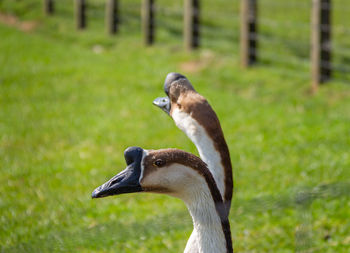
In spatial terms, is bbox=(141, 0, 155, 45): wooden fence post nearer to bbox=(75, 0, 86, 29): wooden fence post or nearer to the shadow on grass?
bbox=(75, 0, 86, 29): wooden fence post

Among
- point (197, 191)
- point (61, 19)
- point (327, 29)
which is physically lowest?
point (61, 19)

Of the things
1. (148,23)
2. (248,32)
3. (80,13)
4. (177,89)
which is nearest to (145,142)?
(248,32)

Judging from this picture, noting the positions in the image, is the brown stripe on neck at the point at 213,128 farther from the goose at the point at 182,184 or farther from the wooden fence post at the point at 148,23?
the wooden fence post at the point at 148,23

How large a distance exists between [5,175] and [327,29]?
199 inches

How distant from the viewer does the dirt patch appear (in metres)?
15.0

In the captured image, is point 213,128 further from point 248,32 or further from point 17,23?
point 17,23

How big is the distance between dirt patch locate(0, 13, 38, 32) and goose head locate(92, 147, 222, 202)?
42.8 ft

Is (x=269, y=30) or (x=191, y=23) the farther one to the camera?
(x=269, y=30)

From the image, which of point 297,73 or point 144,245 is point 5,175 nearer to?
point 144,245

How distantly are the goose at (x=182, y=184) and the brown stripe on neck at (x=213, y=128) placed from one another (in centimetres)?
46

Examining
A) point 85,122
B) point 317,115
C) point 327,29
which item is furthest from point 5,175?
point 327,29

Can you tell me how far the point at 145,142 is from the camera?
24.0 feet

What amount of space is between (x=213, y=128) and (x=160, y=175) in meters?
0.71

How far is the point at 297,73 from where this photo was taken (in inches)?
381
